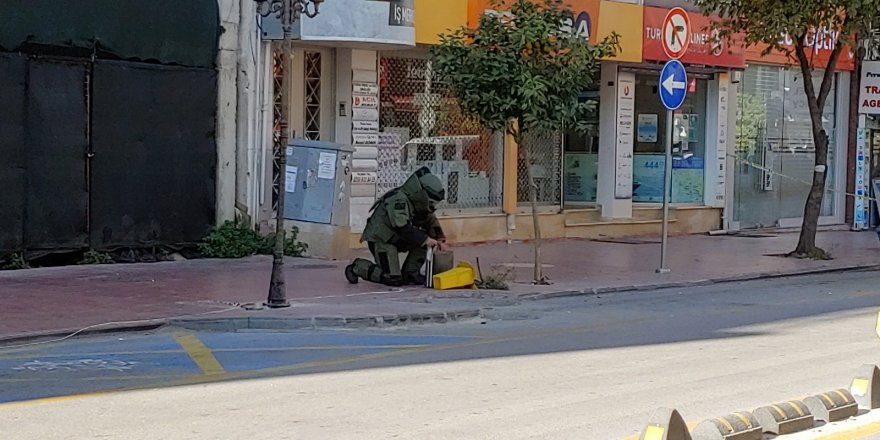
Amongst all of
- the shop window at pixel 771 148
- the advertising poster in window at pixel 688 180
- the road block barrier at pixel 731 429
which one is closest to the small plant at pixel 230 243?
the advertising poster in window at pixel 688 180

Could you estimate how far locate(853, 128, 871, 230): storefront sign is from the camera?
3039 centimetres

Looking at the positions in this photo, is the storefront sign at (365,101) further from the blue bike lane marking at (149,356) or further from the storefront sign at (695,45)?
the blue bike lane marking at (149,356)

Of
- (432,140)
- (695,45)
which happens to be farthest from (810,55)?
(432,140)

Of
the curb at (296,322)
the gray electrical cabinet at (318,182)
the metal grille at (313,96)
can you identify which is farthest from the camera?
the metal grille at (313,96)

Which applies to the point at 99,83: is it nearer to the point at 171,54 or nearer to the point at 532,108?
the point at 171,54

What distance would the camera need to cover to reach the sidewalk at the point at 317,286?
1321cm

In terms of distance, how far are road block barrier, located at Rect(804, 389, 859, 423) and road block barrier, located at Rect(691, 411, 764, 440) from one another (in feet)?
2.37

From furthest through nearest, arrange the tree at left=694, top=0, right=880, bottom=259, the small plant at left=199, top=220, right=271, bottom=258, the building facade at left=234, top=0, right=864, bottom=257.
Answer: the tree at left=694, top=0, right=880, bottom=259
the building facade at left=234, top=0, right=864, bottom=257
the small plant at left=199, top=220, right=271, bottom=258

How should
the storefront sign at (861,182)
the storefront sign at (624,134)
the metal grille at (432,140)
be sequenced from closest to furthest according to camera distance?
the metal grille at (432,140), the storefront sign at (624,134), the storefront sign at (861,182)

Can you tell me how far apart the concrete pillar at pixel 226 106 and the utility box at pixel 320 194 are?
0.95 metres

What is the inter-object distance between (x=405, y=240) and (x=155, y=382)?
21.8 feet

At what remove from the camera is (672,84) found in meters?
18.5

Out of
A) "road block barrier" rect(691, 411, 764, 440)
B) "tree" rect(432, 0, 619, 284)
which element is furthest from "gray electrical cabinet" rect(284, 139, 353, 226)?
"road block barrier" rect(691, 411, 764, 440)

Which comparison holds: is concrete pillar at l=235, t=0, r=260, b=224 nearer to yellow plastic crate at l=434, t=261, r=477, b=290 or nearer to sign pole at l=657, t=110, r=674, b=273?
yellow plastic crate at l=434, t=261, r=477, b=290
